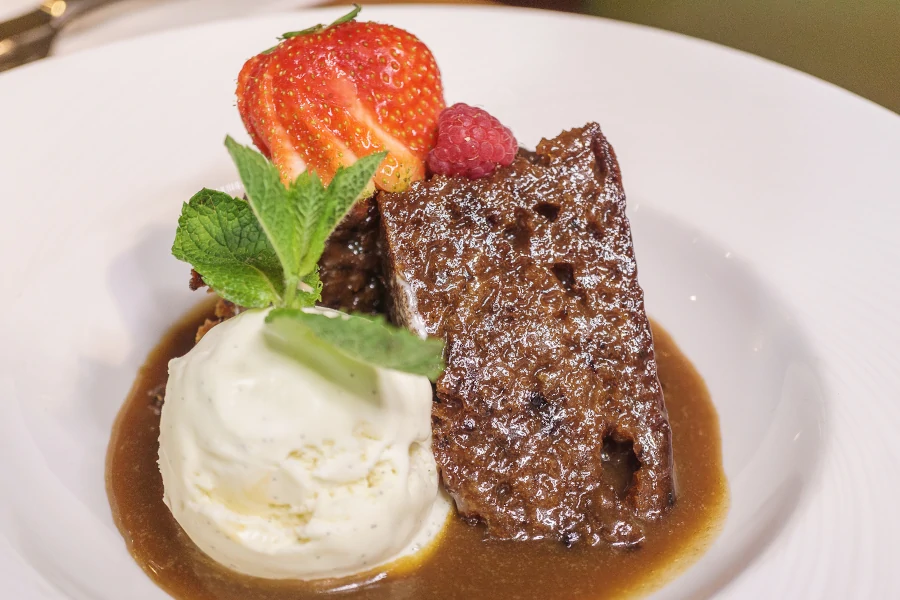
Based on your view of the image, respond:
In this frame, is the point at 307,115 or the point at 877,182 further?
the point at 877,182

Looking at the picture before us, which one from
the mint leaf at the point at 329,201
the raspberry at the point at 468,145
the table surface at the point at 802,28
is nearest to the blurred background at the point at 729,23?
the table surface at the point at 802,28

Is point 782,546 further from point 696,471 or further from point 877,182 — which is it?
point 877,182

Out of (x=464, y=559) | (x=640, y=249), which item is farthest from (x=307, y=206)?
(x=640, y=249)

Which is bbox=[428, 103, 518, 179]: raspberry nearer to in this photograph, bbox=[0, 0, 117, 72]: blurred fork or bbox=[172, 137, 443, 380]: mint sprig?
bbox=[172, 137, 443, 380]: mint sprig

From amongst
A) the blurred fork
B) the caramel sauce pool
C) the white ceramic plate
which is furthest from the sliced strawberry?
the blurred fork

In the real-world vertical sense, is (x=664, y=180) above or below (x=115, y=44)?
below

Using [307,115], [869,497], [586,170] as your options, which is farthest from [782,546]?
[307,115]

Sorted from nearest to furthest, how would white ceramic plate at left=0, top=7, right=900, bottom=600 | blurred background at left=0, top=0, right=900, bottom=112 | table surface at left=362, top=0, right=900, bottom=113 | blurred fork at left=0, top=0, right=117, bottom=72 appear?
white ceramic plate at left=0, top=7, right=900, bottom=600, blurred fork at left=0, top=0, right=117, bottom=72, blurred background at left=0, top=0, right=900, bottom=112, table surface at left=362, top=0, right=900, bottom=113
